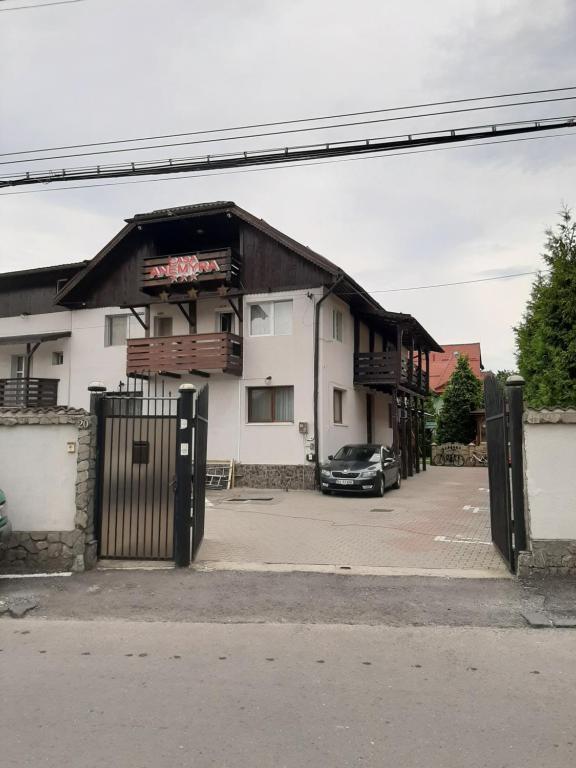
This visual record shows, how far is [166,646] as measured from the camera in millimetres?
5137

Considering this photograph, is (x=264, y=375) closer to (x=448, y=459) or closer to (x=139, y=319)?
(x=139, y=319)

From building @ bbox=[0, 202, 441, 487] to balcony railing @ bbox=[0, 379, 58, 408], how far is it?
50 millimetres

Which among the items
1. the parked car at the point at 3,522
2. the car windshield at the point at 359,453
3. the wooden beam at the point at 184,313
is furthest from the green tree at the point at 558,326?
the wooden beam at the point at 184,313

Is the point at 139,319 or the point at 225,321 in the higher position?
the point at 139,319

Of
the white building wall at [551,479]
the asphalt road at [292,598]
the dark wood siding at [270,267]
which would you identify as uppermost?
the dark wood siding at [270,267]

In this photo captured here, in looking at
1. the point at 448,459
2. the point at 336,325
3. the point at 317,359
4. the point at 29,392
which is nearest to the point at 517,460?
the point at 317,359

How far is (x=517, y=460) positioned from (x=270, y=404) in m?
13.2

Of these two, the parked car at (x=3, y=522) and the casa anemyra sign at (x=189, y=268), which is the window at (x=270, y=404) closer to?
the casa anemyra sign at (x=189, y=268)

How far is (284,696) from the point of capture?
161 inches

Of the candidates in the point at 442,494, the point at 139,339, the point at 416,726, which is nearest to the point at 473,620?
the point at 416,726

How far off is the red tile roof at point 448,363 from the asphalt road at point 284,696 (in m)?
41.3

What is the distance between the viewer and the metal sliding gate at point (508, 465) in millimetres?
7332

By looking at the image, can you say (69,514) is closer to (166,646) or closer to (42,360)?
(166,646)

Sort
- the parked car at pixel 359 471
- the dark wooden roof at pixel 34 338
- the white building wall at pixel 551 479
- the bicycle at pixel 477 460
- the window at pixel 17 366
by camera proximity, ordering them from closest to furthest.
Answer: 1. the white building wall at pixel 551 479
2. the parked car at pixel 359 471
3. the dark wooden roof at pixel 34 338
4. the window at pixel 17 366
5. the bicycle at pixel 477 460
